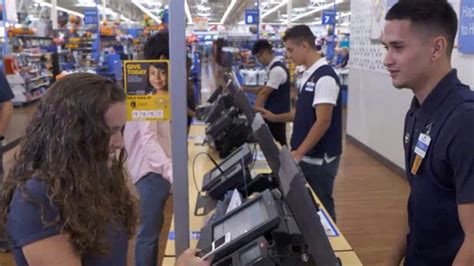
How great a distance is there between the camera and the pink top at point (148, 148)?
2379 millimetres

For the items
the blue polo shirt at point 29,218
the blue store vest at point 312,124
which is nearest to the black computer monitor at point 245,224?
the blue polo shirt at point 29,218

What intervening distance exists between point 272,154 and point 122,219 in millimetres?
618

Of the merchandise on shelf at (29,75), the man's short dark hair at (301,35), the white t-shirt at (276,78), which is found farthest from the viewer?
the merchandise on shelf at (29,75)

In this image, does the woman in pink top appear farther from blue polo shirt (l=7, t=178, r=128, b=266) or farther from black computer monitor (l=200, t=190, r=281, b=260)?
blue polo shirt (l=7, t=178, r=128, b=266)

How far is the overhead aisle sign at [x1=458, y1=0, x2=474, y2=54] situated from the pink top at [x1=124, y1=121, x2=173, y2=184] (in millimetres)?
2968

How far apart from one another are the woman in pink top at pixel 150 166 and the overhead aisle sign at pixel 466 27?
114 inches

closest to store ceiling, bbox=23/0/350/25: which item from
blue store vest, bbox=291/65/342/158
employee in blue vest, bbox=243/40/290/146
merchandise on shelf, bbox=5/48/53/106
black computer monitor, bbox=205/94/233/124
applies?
merchandise on shelf, bbox=5/48/53/106

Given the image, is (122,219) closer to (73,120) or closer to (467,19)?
(73,120)

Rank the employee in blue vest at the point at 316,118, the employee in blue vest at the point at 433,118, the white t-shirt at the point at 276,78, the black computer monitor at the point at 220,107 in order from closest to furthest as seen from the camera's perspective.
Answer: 1. the employee in blue vest at the point at 433,118
2. the employee in blue vest at the point at 316,118
3. the black computer monitor at the point at 220,107
4. the white t-shirt at the point at 276,78

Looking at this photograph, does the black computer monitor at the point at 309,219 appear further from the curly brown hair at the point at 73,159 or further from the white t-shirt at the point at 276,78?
the white t-shirt at the point at 276,78

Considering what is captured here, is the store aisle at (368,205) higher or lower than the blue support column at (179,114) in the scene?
lower

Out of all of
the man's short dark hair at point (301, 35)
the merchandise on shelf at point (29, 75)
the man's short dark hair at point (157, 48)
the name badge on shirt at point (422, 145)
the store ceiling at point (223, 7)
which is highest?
the store ceiling at point (223, 7)

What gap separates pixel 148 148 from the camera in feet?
7.80

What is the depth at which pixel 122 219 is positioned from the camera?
4.46 ft
